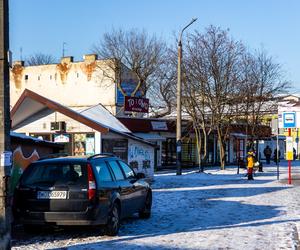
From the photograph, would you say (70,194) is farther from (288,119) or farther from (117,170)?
(288,119)

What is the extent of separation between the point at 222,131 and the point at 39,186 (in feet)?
93.6

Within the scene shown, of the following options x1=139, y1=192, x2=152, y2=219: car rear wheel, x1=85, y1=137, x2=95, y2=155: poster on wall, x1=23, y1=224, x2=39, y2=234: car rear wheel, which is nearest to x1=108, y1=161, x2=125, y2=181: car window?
x1=139, y1=192, x2=152, y2=219: car rear wheel

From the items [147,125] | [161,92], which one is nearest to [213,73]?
[147,125]

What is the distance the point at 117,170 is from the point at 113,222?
1.46 meters

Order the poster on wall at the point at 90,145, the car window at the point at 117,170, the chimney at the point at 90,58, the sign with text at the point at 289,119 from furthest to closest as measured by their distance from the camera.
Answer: the chimney at the point at 90,58, the poster on wall at the point at 90,145, the sign with text at the point at 289,119, the car window at the point at 117,170

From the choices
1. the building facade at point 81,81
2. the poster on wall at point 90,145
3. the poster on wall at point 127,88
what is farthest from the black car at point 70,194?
the poster on wall at point 127,88

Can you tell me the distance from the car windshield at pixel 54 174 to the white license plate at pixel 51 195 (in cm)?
20

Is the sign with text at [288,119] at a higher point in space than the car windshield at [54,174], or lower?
higher

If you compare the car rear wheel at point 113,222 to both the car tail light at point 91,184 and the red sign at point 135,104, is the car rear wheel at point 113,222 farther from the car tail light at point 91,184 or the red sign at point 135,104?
the red sign at point 135,104

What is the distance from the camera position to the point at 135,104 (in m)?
36.7

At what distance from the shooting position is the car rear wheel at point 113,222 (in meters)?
10.2

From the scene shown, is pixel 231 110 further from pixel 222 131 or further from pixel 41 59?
pixel 41 59

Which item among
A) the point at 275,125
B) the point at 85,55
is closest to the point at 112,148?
the point at 275,125

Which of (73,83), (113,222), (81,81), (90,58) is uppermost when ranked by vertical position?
(90,58)
